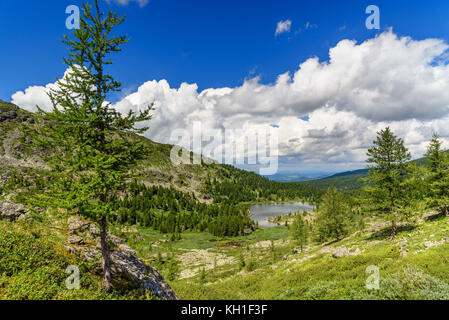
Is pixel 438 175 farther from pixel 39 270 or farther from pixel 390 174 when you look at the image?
pixel 39 270

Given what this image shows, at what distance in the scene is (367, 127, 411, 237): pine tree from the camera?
26000mm

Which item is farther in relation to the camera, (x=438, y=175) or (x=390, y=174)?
(x=438, y=175)

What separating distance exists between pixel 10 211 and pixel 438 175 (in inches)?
2106

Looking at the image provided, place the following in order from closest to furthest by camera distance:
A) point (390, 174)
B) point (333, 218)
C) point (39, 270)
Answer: point (39, 270) < point (390, 174) < point (333, 218)

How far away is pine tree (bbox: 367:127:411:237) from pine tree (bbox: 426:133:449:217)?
8.57m

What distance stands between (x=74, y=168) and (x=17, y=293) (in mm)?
5280

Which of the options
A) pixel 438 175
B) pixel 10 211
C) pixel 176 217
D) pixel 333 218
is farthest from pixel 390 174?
pixel 176 217

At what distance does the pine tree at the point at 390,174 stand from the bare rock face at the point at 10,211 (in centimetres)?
3845

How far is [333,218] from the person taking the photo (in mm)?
44312

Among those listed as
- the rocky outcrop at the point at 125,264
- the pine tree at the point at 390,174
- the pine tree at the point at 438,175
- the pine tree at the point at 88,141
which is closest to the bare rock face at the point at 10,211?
the rocky outcrop at the point at 125,264

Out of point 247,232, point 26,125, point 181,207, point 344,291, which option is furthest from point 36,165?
point 344,291

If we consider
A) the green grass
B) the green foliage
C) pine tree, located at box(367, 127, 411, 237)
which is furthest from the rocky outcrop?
the green foliage

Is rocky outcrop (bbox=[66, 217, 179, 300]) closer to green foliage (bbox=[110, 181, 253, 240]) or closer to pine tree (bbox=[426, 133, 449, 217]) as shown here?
pine tree (bbox=[426, 133, 449, 217])

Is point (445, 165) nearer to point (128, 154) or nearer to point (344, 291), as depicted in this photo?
point (344, 291)
